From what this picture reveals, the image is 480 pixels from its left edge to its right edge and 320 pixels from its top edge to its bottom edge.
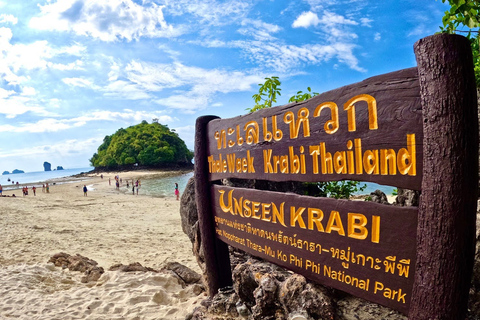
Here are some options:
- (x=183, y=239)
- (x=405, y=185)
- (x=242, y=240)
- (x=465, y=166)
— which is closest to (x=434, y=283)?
(x=405, y=185)

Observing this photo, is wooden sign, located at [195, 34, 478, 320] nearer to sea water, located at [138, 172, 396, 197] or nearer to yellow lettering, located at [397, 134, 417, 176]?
yellow lettering, located at [397, 134, 417, 176]

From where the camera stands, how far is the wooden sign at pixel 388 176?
161 centimetres

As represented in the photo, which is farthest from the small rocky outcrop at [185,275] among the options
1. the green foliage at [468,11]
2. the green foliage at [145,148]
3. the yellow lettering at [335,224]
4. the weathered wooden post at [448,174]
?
the green foliage at [145,148]

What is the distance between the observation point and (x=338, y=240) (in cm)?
219

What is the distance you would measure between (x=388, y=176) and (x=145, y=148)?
7374 cm

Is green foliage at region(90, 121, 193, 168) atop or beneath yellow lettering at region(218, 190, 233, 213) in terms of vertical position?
atop

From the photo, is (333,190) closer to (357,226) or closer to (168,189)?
(357,226)

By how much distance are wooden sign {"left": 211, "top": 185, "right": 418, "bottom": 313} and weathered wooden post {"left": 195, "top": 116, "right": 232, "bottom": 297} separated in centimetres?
72

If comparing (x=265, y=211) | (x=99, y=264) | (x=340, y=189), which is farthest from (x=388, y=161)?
(x=99, y=264)

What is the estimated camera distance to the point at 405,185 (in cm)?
178

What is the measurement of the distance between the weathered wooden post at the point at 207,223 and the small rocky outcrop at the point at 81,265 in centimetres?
287

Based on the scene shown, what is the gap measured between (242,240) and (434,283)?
1.89m

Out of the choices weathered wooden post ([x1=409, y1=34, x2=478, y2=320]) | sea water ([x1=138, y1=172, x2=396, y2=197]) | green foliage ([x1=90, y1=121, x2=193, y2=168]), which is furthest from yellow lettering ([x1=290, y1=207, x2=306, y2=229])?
green foliage ([x1=90, y1=121, x2=193, y2=168])

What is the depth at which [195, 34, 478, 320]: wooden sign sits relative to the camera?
1.61 metres
